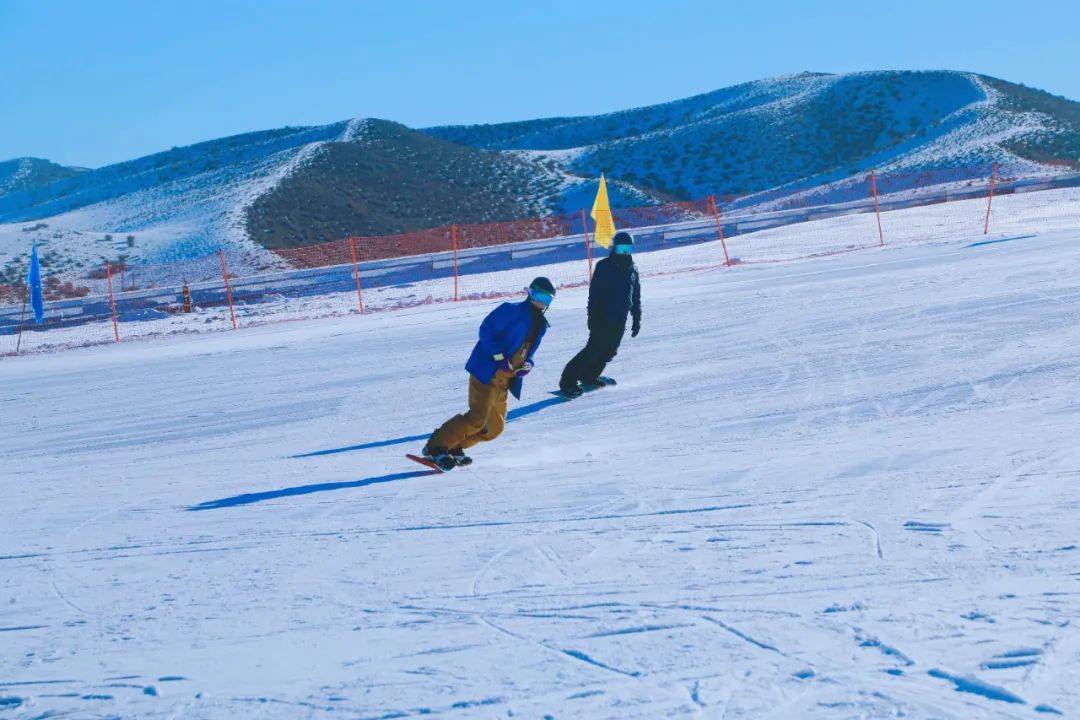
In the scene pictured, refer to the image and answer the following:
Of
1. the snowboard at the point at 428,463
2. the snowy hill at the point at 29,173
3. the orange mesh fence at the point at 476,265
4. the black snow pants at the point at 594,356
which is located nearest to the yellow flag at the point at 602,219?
the orange mesh fence at the point at 476,265

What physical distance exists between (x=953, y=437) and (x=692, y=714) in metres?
4.81

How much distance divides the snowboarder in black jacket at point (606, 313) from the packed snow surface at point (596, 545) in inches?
14.6

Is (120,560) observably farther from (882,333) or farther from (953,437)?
(882,333)

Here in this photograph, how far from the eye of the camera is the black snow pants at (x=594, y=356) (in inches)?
465

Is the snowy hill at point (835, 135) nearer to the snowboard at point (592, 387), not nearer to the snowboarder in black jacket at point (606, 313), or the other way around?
the snowboard at point (592, 387)

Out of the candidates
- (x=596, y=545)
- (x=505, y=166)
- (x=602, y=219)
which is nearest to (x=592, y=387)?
(x=596, y=545)

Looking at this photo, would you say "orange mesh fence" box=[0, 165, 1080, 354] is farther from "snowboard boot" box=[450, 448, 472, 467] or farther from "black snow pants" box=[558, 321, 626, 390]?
"snowboard boot" box=[450, 448, 472, 467]

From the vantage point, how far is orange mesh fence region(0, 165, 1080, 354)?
26.7m

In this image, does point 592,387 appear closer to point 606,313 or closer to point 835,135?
point 606,313

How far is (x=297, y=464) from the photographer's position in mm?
9984

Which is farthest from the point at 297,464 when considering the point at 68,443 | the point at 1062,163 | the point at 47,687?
the point at 1062,163

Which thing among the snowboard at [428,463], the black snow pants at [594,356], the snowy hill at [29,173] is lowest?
the snowboard at [428,463]

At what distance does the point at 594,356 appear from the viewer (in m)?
11.9

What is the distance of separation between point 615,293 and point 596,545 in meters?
5.50
